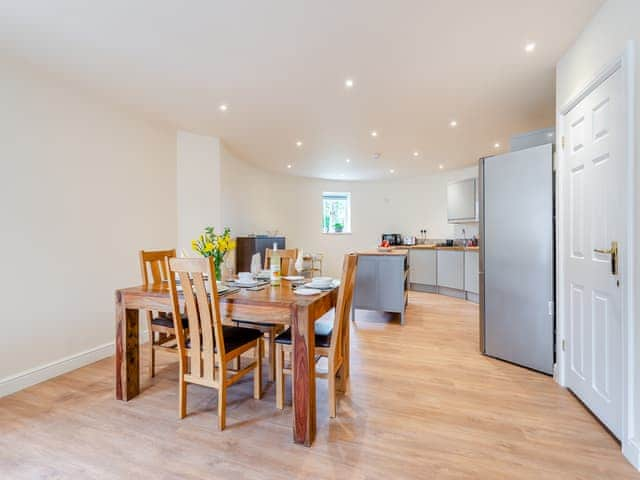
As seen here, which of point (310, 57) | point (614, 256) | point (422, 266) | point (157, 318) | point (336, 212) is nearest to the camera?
point (614, 256)

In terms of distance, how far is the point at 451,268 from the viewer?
19.7 ft

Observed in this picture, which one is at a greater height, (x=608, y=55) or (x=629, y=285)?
(x=608, y=55)

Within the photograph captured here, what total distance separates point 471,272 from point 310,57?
4588mm

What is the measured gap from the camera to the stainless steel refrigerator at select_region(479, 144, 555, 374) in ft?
8.72

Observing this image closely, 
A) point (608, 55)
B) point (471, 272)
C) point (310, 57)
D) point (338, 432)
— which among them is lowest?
point (338, 432)

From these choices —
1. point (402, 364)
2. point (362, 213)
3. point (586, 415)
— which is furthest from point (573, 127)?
point (362, 213)

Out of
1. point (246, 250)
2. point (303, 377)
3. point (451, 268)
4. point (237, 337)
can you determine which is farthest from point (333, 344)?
point (451, 268)

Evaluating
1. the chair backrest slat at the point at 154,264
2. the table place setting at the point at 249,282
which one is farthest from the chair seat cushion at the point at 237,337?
the chair backrest slat at the point at 154,264

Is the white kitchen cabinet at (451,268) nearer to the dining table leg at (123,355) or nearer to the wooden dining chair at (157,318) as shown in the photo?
the wooden dining chair at (157,318)

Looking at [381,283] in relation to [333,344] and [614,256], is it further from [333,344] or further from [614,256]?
[614,256]

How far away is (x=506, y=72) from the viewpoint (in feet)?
8.98

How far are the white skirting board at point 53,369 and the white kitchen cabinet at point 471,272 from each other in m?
5.29

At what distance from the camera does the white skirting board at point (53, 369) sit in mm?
2402

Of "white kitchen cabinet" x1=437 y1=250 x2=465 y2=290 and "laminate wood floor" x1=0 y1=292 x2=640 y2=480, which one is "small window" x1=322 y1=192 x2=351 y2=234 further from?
"laminate wood floor" x1=0 y1=292 x2=640 y2=480
